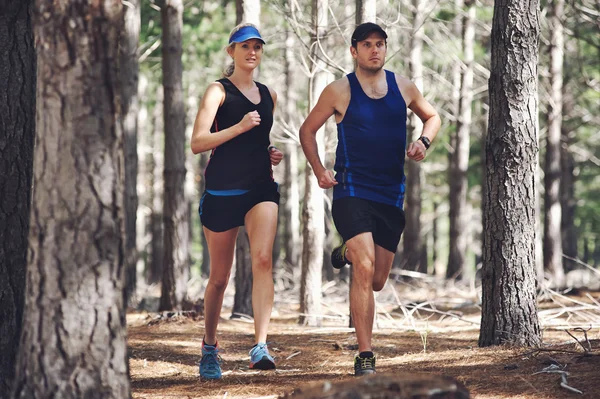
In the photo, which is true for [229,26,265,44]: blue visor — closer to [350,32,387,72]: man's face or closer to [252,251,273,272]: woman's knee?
[350,32,387,72]: man's face

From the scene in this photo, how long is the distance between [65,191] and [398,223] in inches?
121

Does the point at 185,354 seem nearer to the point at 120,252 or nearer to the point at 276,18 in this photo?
the point at 120,252

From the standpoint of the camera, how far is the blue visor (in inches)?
231

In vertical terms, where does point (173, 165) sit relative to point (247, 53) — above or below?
below

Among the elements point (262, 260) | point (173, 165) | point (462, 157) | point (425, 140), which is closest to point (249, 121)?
point (262, 260)

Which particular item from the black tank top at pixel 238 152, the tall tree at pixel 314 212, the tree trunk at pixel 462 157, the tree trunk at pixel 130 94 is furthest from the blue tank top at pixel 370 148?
the tree trunk at pixel 462 157

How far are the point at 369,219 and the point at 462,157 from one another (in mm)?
13468

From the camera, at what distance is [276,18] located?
23250 millimetres

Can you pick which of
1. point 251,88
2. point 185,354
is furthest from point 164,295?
point 251,88

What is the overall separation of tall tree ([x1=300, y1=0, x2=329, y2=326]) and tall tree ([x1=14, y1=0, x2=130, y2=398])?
626 centimetres

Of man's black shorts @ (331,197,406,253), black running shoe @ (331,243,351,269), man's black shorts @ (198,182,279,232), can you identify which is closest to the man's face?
man's black shorts @ (331,197,406,253)

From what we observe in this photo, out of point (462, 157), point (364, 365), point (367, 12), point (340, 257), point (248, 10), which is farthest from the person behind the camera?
point (462, 157)

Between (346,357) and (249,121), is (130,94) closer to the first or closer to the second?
(346,357)

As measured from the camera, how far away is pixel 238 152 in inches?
229
